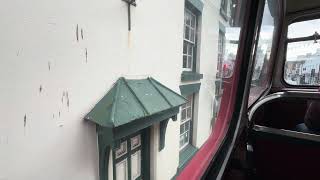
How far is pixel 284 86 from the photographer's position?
3.31 m

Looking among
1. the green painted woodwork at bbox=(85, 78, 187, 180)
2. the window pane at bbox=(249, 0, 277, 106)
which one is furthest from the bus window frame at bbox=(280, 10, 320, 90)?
the green painted woodwork at bbox=(85, 78, 187, 180)

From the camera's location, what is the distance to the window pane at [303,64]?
3023 millimetres

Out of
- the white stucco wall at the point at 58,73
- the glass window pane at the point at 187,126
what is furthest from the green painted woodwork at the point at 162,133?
the white stucco wall at the point at 58,73

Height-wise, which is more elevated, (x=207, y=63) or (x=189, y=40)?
(x=189, y=40)

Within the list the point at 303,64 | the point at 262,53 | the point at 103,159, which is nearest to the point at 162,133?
the point at 103,159

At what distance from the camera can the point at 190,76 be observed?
97.5 inches

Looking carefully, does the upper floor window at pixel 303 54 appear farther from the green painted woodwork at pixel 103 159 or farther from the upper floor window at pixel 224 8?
the green painted woodwork at pixel 103 159

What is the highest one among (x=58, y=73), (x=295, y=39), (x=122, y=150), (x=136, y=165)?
(x=295, y=39)


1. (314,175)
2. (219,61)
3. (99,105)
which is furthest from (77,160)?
(314,175)

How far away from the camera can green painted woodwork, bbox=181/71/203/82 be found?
241 cm

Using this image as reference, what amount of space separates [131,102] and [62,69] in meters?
0.58

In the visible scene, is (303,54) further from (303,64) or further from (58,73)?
(58,73)

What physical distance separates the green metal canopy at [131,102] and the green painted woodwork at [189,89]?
390 millimetres

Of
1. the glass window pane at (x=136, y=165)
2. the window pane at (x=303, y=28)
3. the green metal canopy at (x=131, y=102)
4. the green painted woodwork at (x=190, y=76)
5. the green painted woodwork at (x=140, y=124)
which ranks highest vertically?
the window pane at (x=303, y=28)
